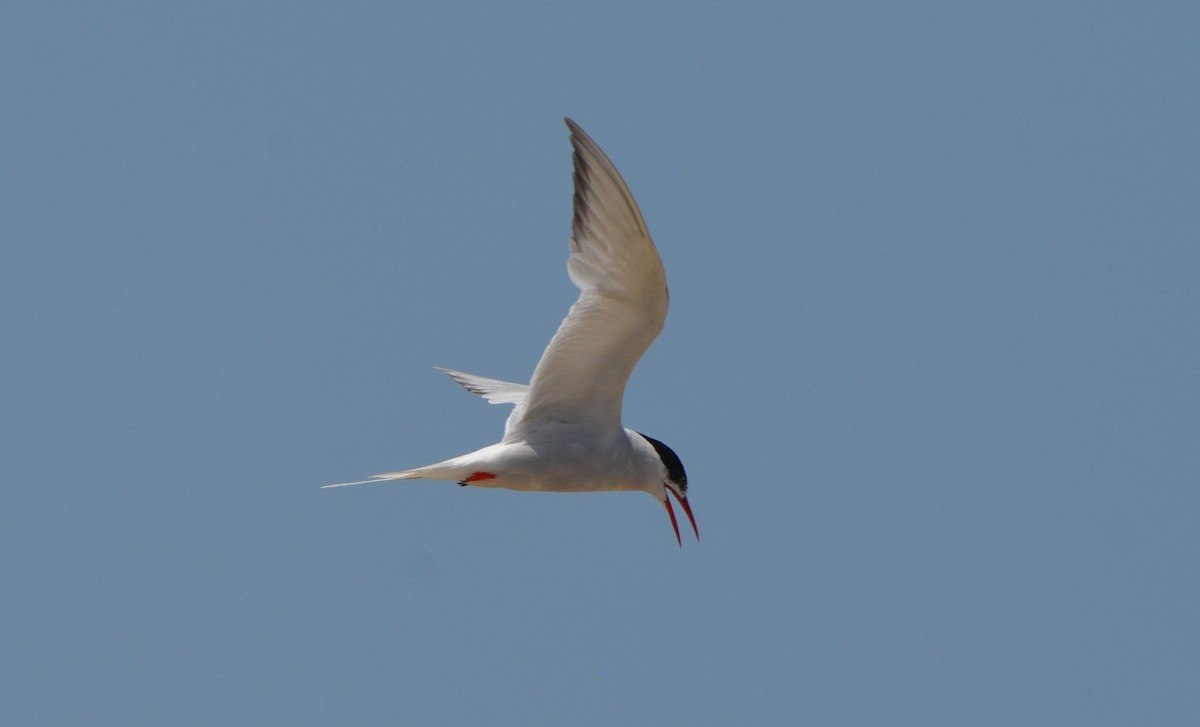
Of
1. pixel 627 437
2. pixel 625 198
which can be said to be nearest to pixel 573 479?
pixel 627 437

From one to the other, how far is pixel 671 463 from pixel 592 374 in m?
1.07

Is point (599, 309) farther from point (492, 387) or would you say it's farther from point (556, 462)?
point (492, 387)

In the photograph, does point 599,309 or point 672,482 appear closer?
point 599,309

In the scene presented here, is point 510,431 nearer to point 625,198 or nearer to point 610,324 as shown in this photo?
point 610,324

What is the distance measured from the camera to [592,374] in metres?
8.99

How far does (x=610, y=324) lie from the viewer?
8695 mm

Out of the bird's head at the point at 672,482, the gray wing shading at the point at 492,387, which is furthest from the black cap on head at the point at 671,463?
the gray wing shading at the point at 492,387

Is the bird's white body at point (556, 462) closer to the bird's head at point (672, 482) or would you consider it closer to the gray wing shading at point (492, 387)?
the bird's head at point (672, 482)

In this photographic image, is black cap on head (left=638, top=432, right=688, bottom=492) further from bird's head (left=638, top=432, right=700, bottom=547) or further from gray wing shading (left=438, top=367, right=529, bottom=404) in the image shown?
gray wing shading (left=438, top=367, right=529, bottom=404)

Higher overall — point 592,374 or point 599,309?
point 599,309

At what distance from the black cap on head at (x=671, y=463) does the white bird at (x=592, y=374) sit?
12 millimetres

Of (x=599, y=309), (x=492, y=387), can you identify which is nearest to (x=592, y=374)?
(x=599, y=309)

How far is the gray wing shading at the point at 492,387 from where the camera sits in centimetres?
1121

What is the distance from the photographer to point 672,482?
32.5 feet
